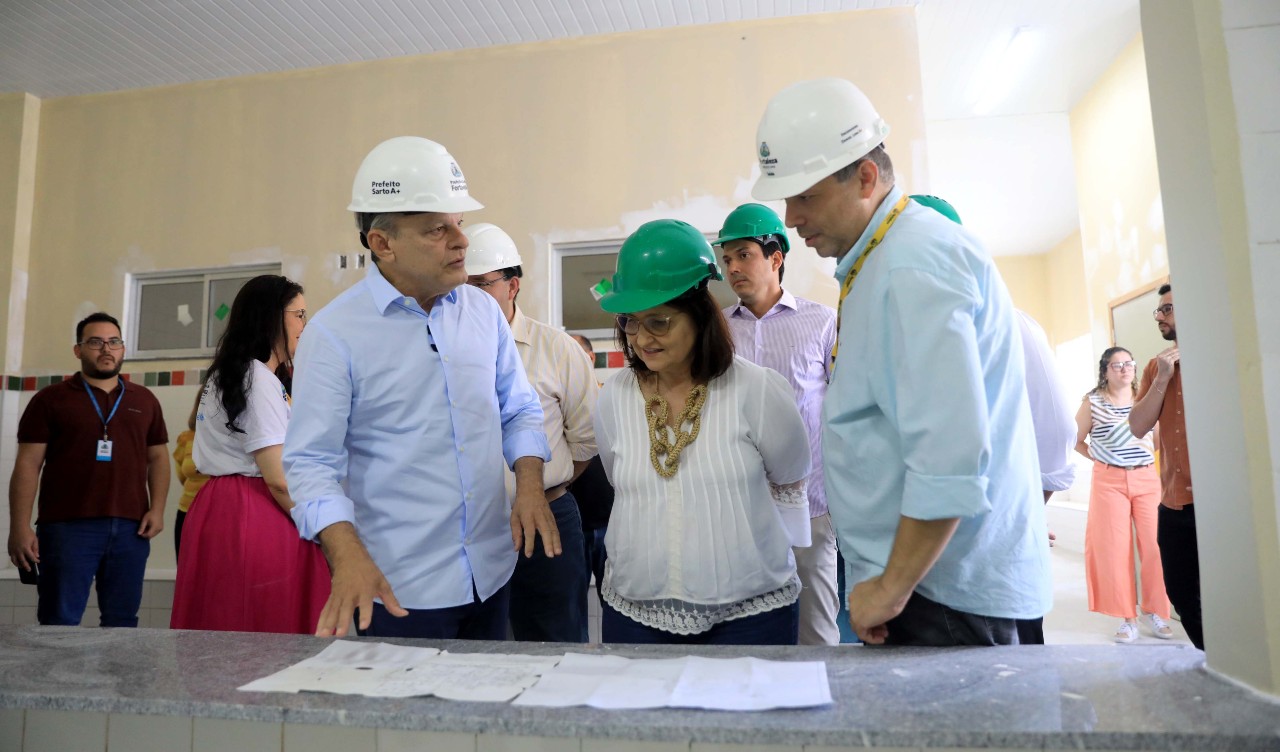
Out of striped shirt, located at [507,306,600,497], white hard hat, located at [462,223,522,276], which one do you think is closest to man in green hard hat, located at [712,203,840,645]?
striped shirt, located at [507,306,600,497]

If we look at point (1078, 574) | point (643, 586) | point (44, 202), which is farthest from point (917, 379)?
point (1078, 574)

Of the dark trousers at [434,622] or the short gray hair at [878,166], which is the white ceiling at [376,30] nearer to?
the short gray hair at [878,166]

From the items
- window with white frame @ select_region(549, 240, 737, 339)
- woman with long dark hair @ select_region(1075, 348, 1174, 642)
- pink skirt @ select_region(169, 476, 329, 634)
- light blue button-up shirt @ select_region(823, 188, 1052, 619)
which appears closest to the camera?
light blue button-up shirt @ select_region(823, 188, 1052, 619)

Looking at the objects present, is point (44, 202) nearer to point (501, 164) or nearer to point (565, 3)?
point (501, 164)

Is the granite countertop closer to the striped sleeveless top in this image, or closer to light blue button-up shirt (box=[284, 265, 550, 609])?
light blue button-up shirt (box=[284, 265, 550, 609])

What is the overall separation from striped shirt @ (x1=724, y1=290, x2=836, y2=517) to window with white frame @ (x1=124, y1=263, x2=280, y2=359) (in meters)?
3.69

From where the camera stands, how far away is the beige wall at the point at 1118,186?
5.39 m

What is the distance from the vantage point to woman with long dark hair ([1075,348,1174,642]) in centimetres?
493

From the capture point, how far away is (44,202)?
548 centimetres

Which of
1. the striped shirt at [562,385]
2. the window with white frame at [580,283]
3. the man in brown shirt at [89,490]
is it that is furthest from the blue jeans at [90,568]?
the window with white frame at [580,283]

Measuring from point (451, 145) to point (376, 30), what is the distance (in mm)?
794

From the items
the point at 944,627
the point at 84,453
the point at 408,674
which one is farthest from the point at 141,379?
the point at 944,627

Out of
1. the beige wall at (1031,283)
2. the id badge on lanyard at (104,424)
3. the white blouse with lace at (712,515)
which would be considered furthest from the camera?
the beige wall at (1031,283)

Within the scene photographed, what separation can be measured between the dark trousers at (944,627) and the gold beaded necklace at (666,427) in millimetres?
561
